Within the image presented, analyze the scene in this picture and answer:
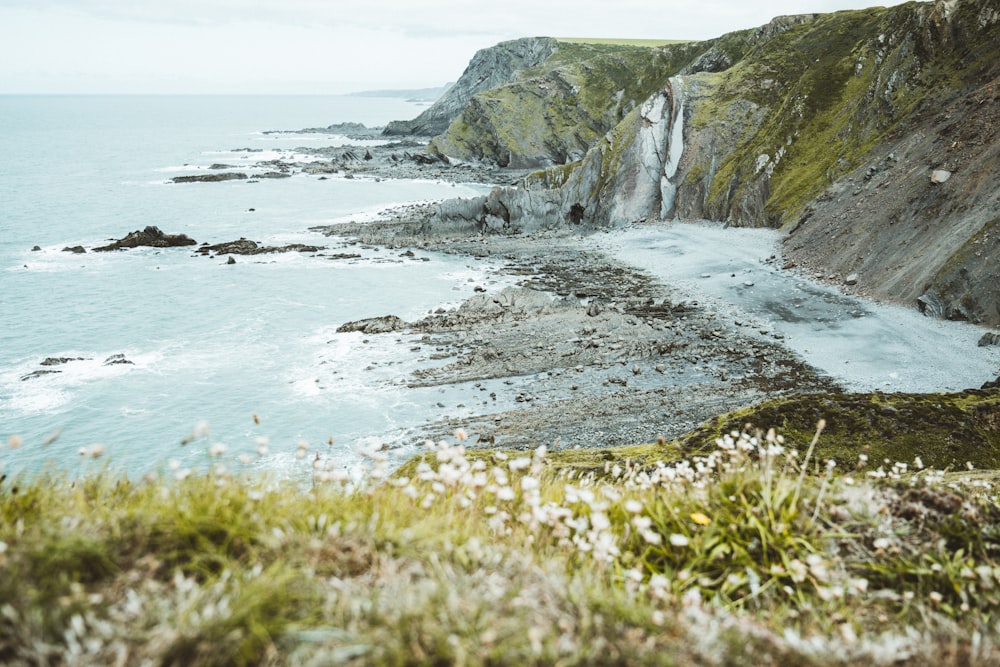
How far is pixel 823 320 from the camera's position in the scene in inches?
1238

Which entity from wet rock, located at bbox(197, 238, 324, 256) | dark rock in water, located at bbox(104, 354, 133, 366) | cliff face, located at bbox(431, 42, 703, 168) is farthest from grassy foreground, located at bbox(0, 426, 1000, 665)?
cliff face, located at bbox(431, 42, 703, 168)

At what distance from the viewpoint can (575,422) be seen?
2278 cm

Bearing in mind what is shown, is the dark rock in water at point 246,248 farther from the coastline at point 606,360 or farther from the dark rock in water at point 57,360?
the dark rock in water at point 57,360

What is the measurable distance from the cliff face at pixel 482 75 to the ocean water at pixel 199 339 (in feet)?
309

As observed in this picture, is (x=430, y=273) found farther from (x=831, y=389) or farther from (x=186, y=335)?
Result: (x=831, y=389)

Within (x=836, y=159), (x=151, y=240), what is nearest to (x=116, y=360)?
(x=151, y=240)

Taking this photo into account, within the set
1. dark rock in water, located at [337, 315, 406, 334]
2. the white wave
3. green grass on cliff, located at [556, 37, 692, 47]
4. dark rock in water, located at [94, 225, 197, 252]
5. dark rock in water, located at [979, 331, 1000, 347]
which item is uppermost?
green grass on cliff, located at [556, 37, 692, 47]

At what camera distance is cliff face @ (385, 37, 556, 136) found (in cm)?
15100

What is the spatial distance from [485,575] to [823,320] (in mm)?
32584

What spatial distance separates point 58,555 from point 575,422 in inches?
804

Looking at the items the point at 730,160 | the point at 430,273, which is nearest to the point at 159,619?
the point at 430,273

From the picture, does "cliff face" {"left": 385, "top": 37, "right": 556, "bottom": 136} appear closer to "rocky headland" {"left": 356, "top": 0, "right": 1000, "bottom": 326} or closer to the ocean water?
"rocky headland" {"left": 356, "top": 0, "right": 1000, "bottom": 326}

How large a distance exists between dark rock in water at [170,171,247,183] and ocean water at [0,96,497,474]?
1709 centimetres

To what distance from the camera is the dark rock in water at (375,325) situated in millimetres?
34750
